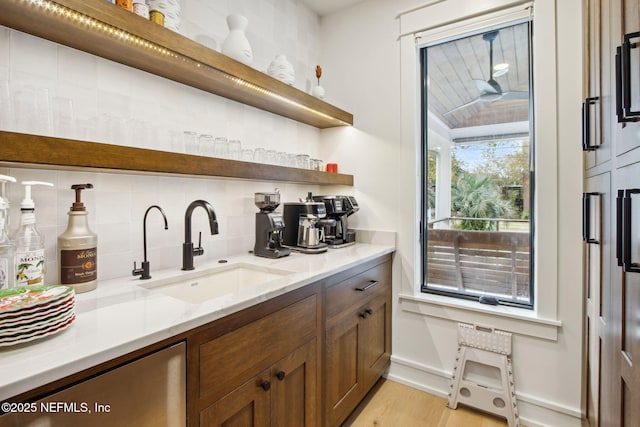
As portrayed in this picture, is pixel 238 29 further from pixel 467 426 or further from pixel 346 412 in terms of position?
pixel 467 426

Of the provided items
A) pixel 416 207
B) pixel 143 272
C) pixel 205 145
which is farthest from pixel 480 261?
pixel 143 272

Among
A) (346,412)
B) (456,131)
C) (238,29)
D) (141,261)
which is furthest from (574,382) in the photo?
(238,29)

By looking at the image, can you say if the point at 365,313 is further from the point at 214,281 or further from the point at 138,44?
the point at 138,44

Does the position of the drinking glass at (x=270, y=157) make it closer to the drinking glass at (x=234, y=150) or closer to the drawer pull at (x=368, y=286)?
the drinking glass at (x=234, y=150)

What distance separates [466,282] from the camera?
2086 mm

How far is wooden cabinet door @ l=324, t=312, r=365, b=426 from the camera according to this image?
1.48 metres

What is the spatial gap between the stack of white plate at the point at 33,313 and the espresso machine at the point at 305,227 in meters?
1.25

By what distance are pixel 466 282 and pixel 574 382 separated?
2.38 feet

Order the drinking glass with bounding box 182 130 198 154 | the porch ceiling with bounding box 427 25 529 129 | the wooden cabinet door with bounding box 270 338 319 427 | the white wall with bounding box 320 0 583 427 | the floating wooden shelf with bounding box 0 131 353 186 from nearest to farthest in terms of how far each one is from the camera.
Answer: the floating wooden shelf with bounding box 0 131 353 186, the wooden cabinet door with bounding box 270 338 319 427, the drinking glass with bounding box 182 130 198 154, the white wall with bounding box 320 0 583 427, the porch ceiling with bounding box 427 25 529 129

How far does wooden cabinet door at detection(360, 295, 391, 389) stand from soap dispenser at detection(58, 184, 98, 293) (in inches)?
52.0

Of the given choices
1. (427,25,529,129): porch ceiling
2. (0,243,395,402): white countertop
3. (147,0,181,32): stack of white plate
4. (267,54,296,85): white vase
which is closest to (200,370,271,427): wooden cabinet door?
(0,243,395,402): white countertop

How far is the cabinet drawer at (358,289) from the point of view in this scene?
4.92ft

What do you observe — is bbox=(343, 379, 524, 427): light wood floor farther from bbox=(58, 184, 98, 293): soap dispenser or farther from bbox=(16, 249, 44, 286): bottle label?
bbox=(16, 249, 44, 286): bottle label

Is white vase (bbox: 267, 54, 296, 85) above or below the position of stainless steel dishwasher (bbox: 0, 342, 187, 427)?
above
